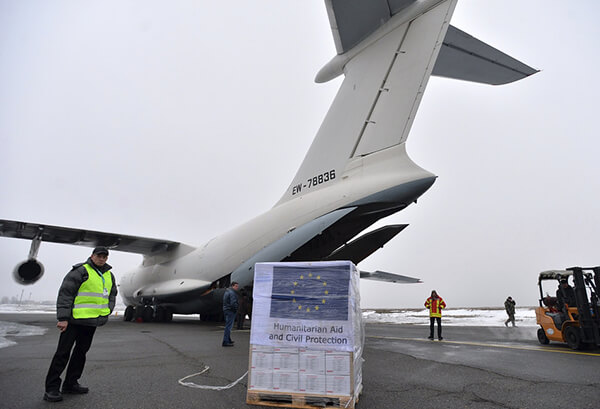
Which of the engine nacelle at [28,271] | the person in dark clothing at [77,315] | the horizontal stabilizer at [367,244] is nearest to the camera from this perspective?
the person in dark clothing at [77,315]

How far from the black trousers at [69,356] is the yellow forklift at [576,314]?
7.70 metres

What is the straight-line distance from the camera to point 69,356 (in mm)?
3434

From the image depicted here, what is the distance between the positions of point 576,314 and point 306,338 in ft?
21.4

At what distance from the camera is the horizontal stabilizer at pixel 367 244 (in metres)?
7.68

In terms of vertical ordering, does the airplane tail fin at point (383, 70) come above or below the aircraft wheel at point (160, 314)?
above

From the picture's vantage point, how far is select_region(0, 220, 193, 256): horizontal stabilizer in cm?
1213

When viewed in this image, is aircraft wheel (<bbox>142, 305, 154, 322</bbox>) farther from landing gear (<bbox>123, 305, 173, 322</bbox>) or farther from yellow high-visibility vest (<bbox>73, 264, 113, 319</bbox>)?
yellow high-visibility vest (<bbox>73, 264, 113, 319</bbox>)

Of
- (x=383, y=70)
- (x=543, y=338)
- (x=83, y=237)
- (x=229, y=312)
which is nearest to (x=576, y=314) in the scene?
(x=543, y=338)

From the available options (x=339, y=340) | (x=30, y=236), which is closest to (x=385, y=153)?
(x=339, y=340)

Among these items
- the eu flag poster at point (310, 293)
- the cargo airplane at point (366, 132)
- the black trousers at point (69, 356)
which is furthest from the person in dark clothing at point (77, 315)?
the cargo airplane at point (366, 132)

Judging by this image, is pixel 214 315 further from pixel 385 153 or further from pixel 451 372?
pixel 451 372

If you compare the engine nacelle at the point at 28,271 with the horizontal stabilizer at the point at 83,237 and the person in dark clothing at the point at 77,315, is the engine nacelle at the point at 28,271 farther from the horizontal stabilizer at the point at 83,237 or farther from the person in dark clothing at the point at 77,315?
the person in dark clothing at the point at 77,315

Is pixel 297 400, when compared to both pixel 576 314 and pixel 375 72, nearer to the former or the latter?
pixel 375 72

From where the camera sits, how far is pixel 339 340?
3037mm
